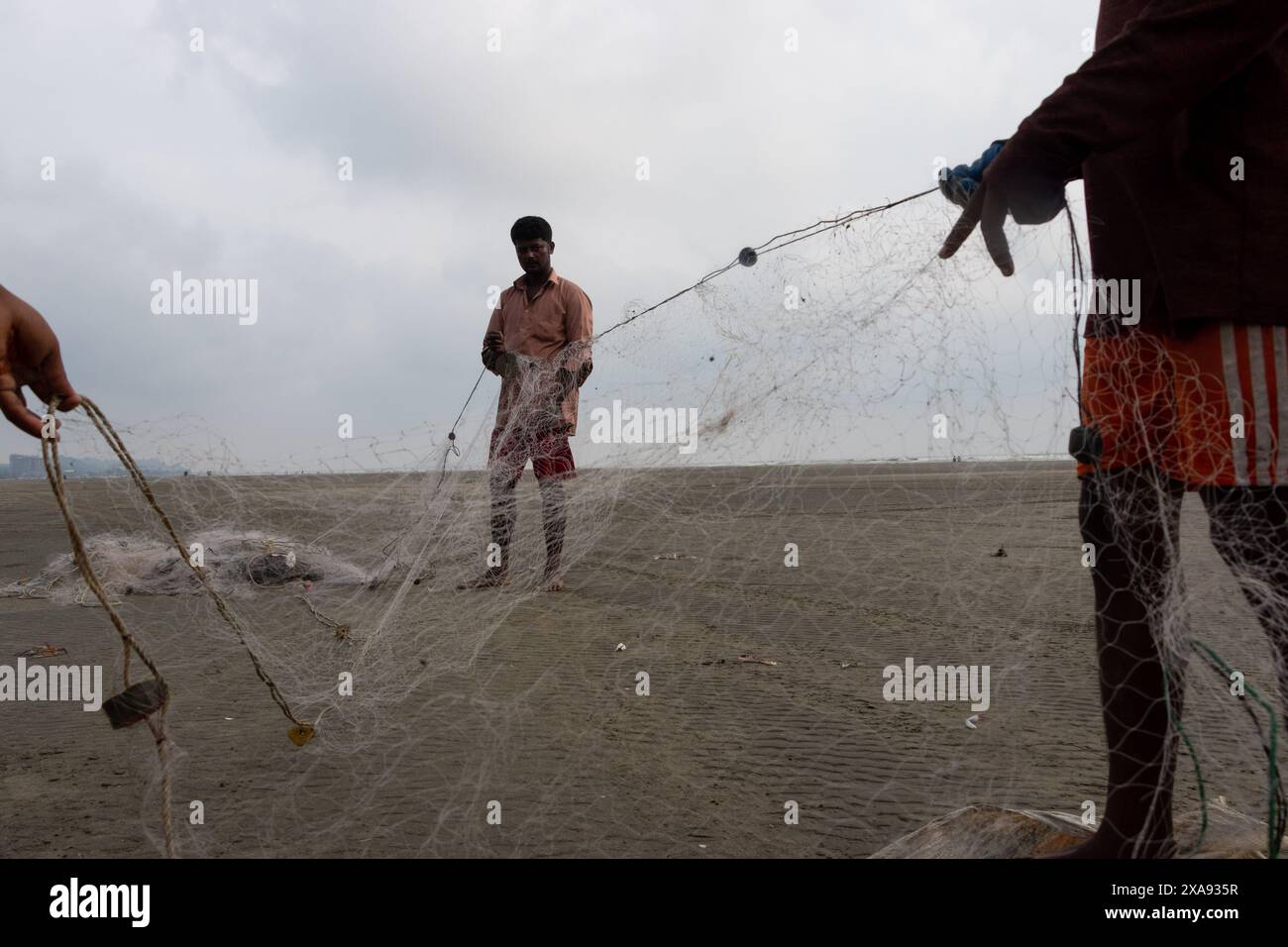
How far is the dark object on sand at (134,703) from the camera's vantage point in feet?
6.09

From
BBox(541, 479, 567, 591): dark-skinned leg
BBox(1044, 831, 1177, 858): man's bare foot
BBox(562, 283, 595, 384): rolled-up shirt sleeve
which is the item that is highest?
BBox(562, 283, 595, 384): rolled-up shirt sleeve

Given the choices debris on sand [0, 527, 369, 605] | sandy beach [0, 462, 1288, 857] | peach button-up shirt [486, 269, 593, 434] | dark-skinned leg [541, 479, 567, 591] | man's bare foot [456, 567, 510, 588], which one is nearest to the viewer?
sandy beach [0, 462, 1288, 857]

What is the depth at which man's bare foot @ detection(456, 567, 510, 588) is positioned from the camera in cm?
370

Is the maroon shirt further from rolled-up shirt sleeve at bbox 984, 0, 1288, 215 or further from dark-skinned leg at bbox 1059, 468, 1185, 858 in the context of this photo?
dark-skinned leg at bbox 1059, 468, 1185, 858

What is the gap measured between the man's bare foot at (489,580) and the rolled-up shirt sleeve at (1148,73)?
2.66 meters

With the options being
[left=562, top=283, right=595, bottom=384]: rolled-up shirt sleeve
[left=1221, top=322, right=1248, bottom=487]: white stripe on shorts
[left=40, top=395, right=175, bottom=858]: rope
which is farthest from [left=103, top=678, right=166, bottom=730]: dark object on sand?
[left=562, top=283, right=595, bottom=384]: rolled-up shirt sleeve

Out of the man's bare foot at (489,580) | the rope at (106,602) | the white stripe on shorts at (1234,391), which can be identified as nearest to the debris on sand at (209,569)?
the man's bare foot at (489,580)

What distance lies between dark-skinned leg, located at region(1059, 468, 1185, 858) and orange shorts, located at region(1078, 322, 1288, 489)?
0.25 ft

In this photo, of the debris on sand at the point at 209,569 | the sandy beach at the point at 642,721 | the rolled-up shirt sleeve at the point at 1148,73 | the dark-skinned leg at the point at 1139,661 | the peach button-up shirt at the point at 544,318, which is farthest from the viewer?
the debris on sand at the point at 209,569

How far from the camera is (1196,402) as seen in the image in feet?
5.60

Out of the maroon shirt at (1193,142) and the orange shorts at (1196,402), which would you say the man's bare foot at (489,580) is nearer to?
the orange shorts at (1196,402)

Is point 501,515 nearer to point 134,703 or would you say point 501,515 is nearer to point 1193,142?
point 134,703

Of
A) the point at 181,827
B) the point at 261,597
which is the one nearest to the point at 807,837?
the point at 181,827
